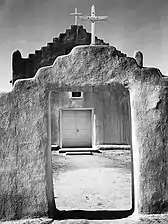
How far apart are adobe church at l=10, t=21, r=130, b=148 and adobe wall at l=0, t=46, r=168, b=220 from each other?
1234cm

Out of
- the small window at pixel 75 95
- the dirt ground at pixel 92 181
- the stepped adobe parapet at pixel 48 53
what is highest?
the stepped adobe parapet at pixel 48 53

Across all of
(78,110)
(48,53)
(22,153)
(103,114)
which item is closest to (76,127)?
(78,110)

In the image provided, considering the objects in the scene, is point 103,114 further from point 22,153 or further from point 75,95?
point 22,153

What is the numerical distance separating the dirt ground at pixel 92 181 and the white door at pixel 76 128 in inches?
101

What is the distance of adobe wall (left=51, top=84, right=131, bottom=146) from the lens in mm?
17328

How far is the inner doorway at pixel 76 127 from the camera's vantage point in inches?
718

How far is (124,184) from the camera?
8.80 meters

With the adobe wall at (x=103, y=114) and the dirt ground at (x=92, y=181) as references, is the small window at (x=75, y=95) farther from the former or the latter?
the dirt ground at (x=92, y=181)

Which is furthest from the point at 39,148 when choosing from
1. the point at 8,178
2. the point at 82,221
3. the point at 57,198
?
the point at 57,198

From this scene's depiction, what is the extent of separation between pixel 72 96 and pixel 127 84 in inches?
514

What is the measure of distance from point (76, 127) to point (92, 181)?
30.0ft

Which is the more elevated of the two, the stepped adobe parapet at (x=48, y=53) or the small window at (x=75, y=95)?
the stepped adobe parapet at (x=48, y=53)

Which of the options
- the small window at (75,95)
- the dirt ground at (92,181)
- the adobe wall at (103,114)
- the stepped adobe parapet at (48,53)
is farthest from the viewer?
the stepped adobe parapet at (48,53)

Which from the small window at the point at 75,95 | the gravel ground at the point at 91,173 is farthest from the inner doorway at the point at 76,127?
the gravel ground at the point at 91,173
